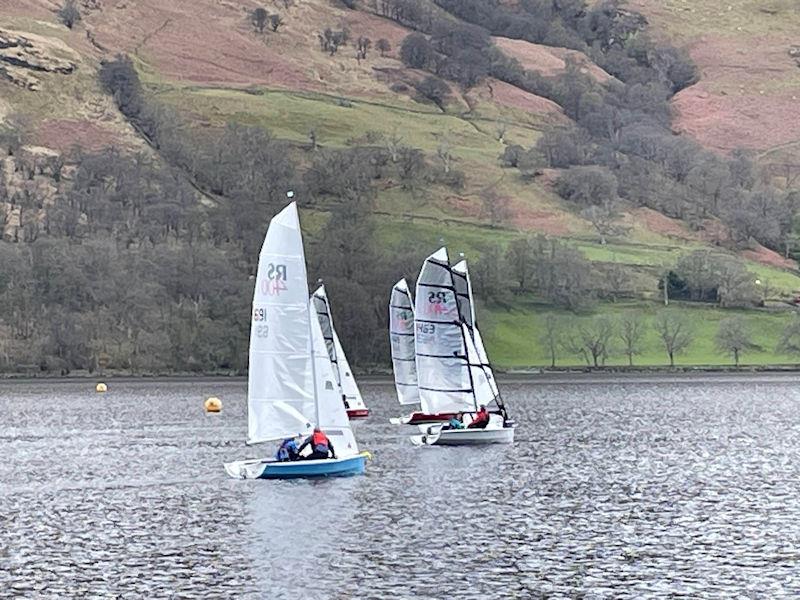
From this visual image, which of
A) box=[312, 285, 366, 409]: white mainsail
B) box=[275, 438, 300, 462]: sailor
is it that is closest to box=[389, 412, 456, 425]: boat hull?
box=[312, 285, 366, 409]: white mainsail

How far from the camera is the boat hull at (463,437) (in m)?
87.1

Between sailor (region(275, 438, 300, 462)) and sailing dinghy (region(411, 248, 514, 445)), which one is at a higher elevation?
sailing dinghy (region(411, 248, 514, 445))

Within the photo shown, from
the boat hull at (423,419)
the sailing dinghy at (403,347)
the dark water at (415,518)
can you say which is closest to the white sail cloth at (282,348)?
the dark water at (415,518)

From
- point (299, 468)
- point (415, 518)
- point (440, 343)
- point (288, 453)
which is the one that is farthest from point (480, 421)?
point (415, 518)

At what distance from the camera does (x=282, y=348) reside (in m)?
68.8

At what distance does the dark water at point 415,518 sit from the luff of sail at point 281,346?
9.97ft

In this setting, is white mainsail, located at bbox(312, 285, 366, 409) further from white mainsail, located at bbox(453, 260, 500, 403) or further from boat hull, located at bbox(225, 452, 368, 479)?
boat hull, located at bbox(225, 452, 368, 479)

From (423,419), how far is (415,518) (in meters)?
43.3

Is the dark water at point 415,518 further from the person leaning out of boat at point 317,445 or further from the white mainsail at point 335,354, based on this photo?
the white mainsail at point 335,354

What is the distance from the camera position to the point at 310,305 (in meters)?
68.0

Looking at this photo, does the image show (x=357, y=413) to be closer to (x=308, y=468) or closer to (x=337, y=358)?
(x=337, y=358)

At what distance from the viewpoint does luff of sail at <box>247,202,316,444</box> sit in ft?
224

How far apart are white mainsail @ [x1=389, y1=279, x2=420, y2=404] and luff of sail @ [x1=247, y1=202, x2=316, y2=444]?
5220cm

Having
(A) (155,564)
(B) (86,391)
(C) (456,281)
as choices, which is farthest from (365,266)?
(A) (155,564)
